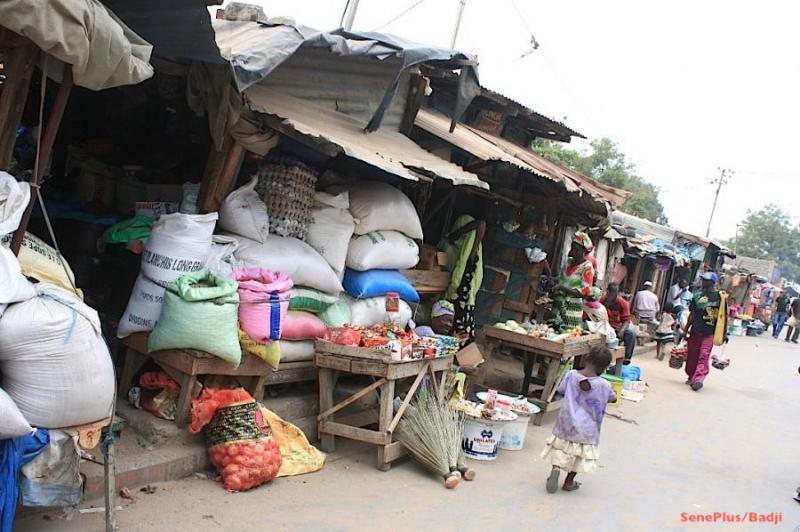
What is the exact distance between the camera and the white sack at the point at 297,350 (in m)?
5.32

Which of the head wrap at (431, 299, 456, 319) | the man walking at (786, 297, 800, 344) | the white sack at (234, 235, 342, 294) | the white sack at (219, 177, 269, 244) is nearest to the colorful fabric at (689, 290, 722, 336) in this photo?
the head wrap at (431, 299, 456, 319)

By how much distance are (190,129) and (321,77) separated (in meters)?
1.49

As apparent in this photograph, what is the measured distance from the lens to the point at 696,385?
11.9 metres

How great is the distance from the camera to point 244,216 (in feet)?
17.1

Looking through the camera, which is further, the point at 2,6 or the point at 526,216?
the point at 526,216

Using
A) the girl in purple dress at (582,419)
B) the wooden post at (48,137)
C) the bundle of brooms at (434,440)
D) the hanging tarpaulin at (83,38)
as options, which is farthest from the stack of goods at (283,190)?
the girl in purple dress at (582,419)

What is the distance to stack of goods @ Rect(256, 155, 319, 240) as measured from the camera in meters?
5.56

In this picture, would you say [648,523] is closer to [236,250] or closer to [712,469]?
[712,469]

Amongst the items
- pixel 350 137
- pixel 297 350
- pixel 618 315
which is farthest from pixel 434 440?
pixel 618 315

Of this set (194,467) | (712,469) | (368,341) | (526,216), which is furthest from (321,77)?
(712,469)

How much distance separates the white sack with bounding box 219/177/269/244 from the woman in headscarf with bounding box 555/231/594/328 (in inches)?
193

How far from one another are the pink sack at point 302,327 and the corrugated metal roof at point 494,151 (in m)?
2.73

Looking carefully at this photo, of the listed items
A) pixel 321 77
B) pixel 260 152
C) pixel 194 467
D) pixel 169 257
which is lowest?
pixel 194 467

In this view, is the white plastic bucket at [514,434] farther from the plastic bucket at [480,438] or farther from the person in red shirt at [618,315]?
the person in red shirt at [618,315]
